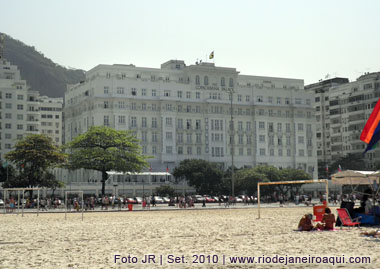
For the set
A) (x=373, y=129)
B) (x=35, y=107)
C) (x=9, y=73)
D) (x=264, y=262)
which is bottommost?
(x=264, y=262)

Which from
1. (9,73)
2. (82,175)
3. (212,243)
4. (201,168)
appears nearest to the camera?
(212,243)

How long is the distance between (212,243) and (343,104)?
141m

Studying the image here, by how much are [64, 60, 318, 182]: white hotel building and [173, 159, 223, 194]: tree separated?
1186 cm

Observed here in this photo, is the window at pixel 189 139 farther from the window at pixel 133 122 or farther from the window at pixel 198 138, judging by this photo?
the window at pixel 133 122

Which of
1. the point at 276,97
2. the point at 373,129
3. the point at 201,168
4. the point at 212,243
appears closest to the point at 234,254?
the point at 212,243

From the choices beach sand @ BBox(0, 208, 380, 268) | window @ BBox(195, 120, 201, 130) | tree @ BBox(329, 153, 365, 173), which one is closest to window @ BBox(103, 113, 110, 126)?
window @ BBox(195, 120, 201, 130)

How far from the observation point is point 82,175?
416ft

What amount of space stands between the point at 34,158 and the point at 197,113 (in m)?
55.6

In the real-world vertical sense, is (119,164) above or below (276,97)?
below

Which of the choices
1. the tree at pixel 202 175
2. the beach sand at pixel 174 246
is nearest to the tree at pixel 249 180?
the tree at pixel 202 175

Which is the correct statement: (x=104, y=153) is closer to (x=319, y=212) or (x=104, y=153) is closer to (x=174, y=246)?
(x=319, y=212)

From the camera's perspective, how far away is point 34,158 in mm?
83125

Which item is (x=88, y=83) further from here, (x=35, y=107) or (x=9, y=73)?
(x=9, y=73)

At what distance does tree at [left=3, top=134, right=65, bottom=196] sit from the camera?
273 ft
